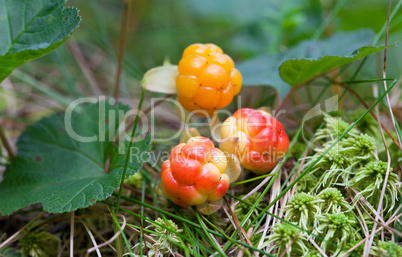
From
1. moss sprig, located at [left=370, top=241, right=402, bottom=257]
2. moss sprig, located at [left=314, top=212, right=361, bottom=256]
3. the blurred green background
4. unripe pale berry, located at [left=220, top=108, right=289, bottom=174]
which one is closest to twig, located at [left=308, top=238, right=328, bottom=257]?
moss sprig, located at [left=314, top=212, right=361, bottom=256]

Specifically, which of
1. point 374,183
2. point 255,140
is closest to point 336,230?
point 374,183

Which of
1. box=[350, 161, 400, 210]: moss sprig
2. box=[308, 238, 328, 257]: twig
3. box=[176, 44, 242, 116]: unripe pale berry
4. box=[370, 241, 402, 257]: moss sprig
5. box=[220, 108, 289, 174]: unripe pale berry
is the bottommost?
box=[308, 238, 328, 257]: twig

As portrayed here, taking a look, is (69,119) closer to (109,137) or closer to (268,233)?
(109,137)

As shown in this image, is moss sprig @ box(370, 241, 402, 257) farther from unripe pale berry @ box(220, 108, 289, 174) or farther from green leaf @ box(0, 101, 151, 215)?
green leaf @ box(0, 101, 151, 215)

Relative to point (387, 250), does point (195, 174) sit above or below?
→ above

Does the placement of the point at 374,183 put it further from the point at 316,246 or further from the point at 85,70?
the point at 85,70

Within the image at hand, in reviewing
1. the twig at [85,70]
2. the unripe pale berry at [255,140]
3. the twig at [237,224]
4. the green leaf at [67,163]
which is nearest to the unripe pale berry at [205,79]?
the unripe pale berry at [255,140]

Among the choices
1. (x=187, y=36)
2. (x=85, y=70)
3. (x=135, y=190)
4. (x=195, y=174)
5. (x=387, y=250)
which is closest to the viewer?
(x=387, y=250)
